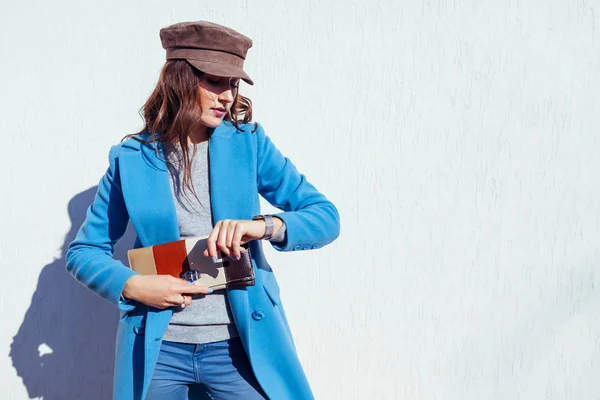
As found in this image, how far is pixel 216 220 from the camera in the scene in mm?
1717

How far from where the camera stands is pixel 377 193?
7.48 ft

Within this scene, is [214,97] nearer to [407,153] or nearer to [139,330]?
[139,330]

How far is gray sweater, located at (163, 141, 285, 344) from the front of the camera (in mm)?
1676

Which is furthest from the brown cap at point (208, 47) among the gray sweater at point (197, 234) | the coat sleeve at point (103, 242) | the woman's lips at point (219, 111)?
the coat sleeve at point (103, 242)

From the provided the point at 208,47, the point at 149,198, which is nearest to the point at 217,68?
the point at 208,47

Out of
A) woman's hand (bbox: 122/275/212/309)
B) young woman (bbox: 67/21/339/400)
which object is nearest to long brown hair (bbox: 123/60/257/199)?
young woman (bbox: 67/21/339/400)

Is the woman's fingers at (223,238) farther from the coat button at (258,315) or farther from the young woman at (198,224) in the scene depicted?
the coat button at (258,315)

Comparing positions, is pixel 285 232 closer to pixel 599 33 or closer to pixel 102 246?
pixel 102 246

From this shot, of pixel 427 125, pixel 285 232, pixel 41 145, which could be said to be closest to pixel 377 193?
pixel 427 125

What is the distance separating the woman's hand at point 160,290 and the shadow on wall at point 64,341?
89 centimetres

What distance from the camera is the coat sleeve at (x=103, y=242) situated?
5.64ft

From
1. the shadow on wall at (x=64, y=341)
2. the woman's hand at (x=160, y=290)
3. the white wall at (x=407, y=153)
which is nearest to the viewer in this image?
the woman's hand at (x=160, y=290)

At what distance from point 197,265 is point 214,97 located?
42 cm

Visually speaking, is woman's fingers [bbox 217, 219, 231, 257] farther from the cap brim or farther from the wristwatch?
the cap brim
